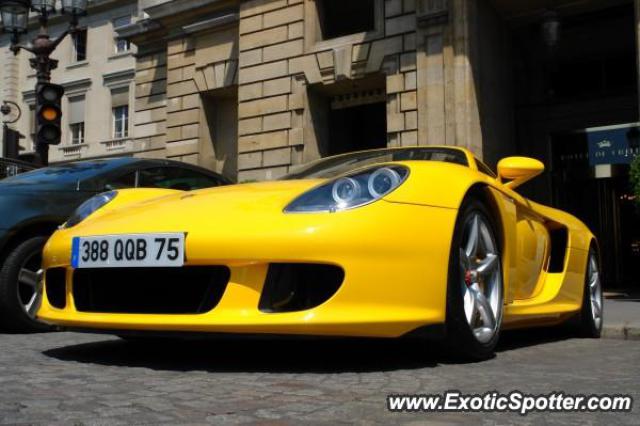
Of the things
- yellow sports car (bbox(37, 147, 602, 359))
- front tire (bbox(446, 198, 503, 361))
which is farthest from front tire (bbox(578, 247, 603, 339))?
front tire (bbox(446, 198, 503, 361))

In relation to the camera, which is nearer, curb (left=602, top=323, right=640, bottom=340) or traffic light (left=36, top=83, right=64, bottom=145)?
curb (left=602, top=323, right=640, bottom=340)

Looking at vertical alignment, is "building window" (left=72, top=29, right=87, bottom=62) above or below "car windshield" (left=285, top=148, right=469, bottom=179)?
above

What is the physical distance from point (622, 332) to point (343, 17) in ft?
36.7

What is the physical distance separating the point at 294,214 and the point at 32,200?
249 centimetres

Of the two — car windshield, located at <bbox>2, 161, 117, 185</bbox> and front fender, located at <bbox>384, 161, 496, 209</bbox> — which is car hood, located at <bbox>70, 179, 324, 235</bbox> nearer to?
front fender, located at <bbox>384, 161, 496, 209</bbox>

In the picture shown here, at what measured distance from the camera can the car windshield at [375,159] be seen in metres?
3.84

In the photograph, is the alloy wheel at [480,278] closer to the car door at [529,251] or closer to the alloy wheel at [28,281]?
the car door at [529,251]

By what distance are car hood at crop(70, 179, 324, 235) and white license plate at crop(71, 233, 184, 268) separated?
4 cm

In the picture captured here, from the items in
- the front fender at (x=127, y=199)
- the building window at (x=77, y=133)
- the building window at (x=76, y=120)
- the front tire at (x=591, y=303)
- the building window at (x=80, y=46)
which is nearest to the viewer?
the front fender at (x=127, y=199)

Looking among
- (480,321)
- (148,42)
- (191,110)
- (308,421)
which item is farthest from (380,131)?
(308,421)

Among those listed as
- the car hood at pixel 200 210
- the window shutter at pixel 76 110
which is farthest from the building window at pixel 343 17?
the window shutter at pixel 76 110

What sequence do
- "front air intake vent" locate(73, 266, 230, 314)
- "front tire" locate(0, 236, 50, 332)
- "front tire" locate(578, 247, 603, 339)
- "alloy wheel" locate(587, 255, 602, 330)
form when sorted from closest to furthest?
1. "front air intake vent" locate(73, 266, 230, 314)
2. "front tire" locate(0, 236, 50, 332)
3. "front tire" locate(578, 247, 603, 339)
4. "alloy wheel" locate(587, 255, 602, 330)

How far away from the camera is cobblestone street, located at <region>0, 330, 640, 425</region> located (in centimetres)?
195

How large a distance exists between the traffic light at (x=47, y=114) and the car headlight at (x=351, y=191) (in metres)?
5.71
